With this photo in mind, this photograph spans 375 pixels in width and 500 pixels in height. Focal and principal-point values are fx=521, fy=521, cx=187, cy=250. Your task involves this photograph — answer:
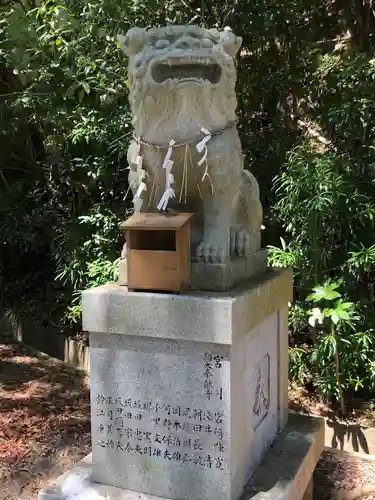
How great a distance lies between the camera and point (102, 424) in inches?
91.3

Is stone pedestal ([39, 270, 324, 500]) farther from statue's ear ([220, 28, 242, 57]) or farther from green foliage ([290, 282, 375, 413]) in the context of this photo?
green foliage ([290, 282, 375, 413])

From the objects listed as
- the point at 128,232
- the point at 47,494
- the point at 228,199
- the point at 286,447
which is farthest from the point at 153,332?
the point at 286,447

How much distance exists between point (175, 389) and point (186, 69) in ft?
4.36

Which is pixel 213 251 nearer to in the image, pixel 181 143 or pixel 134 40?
pixel 181 143

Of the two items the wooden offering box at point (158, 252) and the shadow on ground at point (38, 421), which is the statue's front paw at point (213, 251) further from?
the shadow on ground at point (38, 421)

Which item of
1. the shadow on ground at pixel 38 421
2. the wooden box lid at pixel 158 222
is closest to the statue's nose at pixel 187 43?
the wooden box lid at pixel 158 222

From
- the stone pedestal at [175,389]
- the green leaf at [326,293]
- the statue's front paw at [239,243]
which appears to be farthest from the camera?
the green leaf at [326,293]

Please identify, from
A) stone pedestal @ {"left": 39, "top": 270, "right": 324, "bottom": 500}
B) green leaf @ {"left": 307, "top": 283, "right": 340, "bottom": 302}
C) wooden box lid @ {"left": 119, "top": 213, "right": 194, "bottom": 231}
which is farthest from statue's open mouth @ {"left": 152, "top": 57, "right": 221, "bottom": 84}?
green leaf @ {"left": 307, "top": 283, "right": 340, "bottom": 302}

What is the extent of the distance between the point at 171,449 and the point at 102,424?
0.34 metres

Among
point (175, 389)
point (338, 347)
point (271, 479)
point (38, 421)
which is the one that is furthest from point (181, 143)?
point (38, 421)

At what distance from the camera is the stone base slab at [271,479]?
2.25 metres

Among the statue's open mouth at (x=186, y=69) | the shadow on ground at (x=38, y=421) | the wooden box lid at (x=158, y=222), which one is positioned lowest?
the shadow on ground at (x=38, y=421)

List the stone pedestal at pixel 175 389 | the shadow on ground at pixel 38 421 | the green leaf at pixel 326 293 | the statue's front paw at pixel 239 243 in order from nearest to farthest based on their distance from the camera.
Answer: the stone pedestal at pixel 175 389
the statue's front paw at pixel 239 243
the shadow on ground at pixel 38 421
the green leaf at pixel 326 293

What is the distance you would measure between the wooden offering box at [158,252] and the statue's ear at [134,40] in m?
0.72
